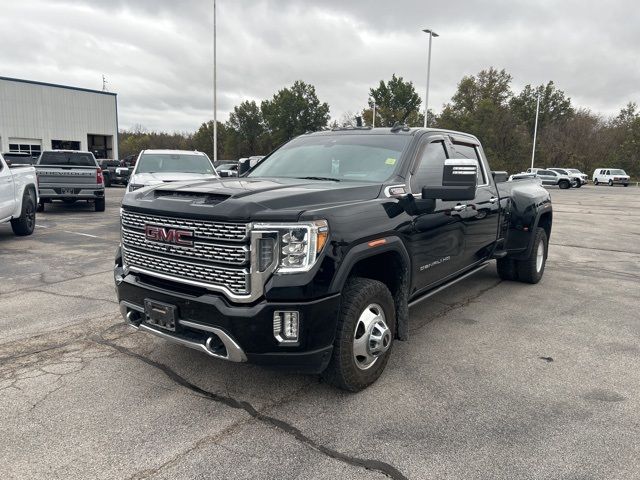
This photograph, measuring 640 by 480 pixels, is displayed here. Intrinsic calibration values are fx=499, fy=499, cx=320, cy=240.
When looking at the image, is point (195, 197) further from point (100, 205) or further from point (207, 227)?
point (100, 205)

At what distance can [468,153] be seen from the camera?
539 centimetres

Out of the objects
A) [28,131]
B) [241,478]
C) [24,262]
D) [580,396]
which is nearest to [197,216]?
→ [241,478]

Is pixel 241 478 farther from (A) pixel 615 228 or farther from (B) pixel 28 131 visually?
(B) pixel 28 131

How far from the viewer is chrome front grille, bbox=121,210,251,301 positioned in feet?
9.59

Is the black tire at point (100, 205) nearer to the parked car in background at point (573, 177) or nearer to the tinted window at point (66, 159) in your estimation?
the tinted window at point (66, 159)

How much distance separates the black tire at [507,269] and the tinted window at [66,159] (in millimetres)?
12576

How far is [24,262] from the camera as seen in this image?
7699 millimetres

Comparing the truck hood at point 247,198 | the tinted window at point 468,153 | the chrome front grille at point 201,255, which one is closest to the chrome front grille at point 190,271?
the chrome front grille at point 201,255

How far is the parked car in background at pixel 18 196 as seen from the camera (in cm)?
893

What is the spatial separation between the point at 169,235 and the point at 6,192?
294 inches

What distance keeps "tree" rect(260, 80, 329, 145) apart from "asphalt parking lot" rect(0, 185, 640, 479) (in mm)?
52381

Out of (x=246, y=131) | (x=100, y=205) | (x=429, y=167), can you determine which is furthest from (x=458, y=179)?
(x=246, y=131)

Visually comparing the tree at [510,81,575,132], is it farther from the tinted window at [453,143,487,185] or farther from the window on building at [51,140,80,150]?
the tinted window at [453,143,487,185]

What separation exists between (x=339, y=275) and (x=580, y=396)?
1979 mm
